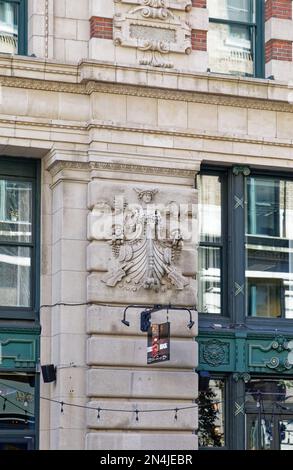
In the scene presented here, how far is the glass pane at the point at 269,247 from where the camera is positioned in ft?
109

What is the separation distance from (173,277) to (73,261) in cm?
174

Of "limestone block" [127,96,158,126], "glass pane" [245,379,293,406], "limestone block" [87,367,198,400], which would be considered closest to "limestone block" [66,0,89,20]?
"limestone block" [127,96,158,126]

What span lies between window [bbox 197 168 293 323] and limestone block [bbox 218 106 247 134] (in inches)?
29.6

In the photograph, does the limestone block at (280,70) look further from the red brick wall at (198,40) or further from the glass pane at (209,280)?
the glass pane at (209,280)

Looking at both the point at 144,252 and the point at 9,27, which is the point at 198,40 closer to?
the point at 9,27

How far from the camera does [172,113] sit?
32.6m

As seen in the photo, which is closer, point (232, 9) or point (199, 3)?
point (199, 3)

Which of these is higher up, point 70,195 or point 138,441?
point 70,195

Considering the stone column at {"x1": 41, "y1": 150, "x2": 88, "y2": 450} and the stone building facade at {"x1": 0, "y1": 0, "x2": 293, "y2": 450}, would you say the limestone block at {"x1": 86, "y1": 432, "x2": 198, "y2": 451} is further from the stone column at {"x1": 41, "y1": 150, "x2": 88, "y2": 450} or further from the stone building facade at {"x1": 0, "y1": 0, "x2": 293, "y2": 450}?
the stone column at {"x1": 41, "y1": 150, "x2": 88, "y2": 450}

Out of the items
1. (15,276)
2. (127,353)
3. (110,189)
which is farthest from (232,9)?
(127,353)

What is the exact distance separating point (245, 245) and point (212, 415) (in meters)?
3.07

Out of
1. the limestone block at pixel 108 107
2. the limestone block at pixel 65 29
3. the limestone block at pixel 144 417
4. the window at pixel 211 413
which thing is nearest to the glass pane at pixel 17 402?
the limestone block at pixel 144 417

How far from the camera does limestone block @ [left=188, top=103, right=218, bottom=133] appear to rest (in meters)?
32.8
